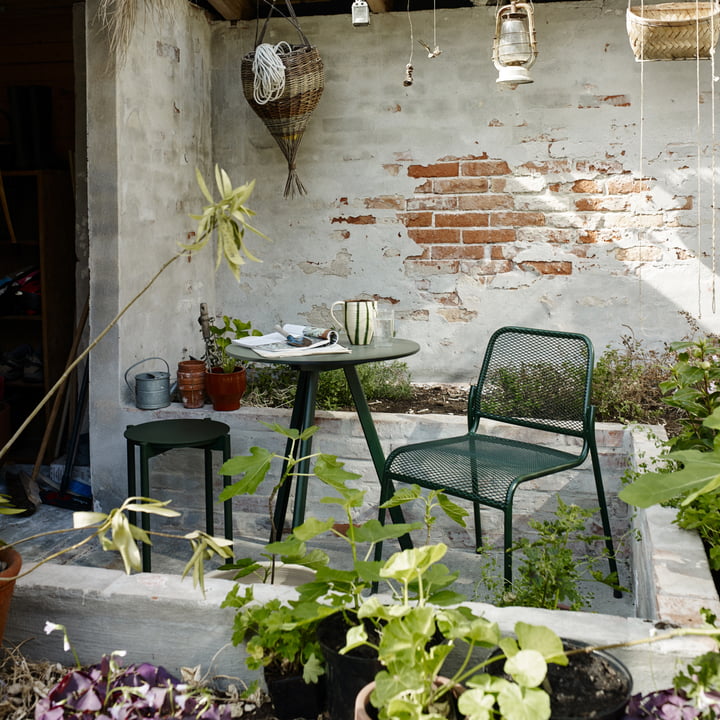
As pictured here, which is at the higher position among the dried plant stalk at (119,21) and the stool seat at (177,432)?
the dried plant stalk at (119,21)

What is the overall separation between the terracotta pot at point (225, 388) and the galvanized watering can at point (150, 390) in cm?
19

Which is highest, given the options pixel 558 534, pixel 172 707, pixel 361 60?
pixel 361 60

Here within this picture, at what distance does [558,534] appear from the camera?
7.25 feet

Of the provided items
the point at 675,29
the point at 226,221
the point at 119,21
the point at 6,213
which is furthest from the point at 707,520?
the point at 6,213

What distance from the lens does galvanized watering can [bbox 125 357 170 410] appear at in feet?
11.9

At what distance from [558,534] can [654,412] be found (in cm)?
141

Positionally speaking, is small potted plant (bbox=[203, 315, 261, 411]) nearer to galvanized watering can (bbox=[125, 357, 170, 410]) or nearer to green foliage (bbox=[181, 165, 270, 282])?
galvanized watering can (bbox=[125, 357, 170, 410])

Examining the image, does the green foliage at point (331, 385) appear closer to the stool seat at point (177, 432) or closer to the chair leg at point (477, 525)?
the stool seat at point (177, 432)

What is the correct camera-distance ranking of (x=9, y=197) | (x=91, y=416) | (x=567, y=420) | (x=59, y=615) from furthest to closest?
(x=9, y=197), (x=91, y=416), (x=567, y=420), (x=59, y=615)

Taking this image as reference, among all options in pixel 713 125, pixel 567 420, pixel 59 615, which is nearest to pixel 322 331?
pixel 567 420

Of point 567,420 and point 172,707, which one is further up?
point 567,420

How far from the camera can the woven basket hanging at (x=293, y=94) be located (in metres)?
3.86

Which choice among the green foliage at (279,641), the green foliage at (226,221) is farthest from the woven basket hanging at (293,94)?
the green foliage at (279,641)

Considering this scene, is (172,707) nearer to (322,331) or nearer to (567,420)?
(322,331)
